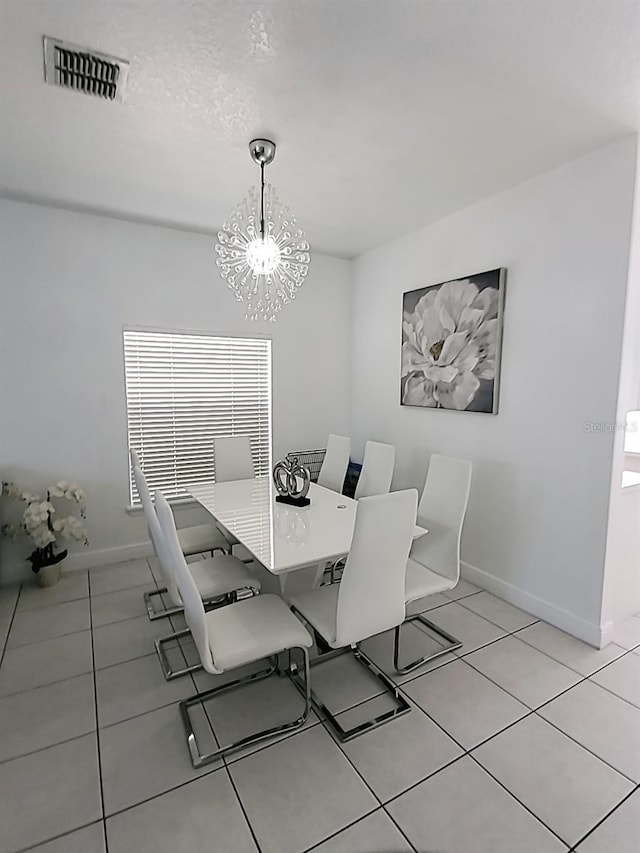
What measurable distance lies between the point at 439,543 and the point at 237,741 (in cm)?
142

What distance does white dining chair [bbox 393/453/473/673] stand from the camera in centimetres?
233

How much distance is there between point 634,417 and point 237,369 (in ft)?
10.3

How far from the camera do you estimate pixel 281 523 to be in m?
2.39

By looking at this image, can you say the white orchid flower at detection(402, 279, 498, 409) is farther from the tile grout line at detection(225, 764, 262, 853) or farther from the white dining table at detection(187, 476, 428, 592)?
the tile grout line at detection(225, 764, 262, 853)

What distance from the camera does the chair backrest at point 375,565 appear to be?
173 centimetres

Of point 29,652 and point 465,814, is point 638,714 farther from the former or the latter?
point 29,652

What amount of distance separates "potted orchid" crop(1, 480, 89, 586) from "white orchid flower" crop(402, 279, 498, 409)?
2.79 meters

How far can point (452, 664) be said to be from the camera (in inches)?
92.1

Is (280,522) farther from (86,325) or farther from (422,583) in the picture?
(86,325)

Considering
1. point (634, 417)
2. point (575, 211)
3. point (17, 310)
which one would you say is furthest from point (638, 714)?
point (17, 310)

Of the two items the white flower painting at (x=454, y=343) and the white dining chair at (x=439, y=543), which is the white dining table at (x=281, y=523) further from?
the white flower painting at (x=454, y=343)

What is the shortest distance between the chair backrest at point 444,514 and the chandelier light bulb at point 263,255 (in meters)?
1.54

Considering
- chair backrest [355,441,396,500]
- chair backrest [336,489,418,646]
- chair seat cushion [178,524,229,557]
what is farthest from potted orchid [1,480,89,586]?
chair backrest [336,489,418,646]

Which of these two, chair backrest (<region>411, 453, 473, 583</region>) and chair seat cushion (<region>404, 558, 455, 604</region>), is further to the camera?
chair backrest (<region>411, 453, 473, 583</region>)
